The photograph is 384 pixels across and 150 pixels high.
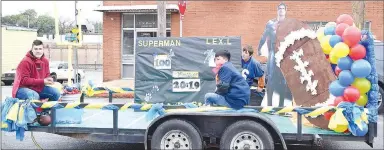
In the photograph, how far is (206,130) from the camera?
6000 millimetres

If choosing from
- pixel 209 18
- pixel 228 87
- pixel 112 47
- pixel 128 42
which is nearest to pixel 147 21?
pixel 128 42

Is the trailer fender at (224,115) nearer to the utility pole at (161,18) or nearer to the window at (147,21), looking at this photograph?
the utility pole at (161,18)

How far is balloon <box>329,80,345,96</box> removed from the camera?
19.7ft

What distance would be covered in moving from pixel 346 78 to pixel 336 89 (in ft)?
0.68

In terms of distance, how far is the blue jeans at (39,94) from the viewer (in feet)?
21.2

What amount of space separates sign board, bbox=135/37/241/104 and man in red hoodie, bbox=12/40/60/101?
2531mm

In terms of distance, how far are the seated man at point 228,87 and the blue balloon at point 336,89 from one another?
1216 millimetres

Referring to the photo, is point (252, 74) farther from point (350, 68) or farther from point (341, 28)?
point (350, 68)

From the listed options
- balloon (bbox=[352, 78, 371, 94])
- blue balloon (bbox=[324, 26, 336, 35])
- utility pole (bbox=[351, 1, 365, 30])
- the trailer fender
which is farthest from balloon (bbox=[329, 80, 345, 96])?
utility pole (bbox=[351, 1, 365, 30])

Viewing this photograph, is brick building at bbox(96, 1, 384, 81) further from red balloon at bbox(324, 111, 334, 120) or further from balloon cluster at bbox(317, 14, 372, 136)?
red balloon at bbox(324, 111, 334, 120)

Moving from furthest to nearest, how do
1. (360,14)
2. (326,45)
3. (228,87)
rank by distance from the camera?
(360,14) → (326,45) → (228,87)

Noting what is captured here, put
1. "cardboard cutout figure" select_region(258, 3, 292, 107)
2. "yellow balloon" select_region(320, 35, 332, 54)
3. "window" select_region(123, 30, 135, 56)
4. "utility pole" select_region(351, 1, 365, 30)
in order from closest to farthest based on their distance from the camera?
"yellow balloon" select_region(320, 35, 332, 54)
"cardboard cutout figure" select_region(258, 3, 292, 107)
"utility pole" select_region(351, 1, 365, 30)
"window" select_region(123, 30, 135, 56)

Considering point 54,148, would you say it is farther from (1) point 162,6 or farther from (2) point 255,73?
(1) point 162,6

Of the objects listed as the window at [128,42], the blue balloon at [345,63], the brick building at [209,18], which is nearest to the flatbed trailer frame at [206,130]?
the blue balloon at [345,63]
